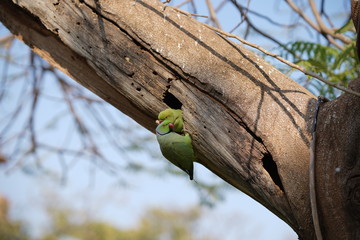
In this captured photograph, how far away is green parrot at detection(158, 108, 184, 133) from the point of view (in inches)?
85.4

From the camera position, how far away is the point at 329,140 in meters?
1.88

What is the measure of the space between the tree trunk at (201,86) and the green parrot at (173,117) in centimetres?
4

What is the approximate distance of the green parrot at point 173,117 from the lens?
217cm

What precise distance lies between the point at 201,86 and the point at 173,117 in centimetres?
22

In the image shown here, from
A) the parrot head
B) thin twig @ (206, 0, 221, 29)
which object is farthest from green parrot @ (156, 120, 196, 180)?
thin twig @ (206, 0, 221, 29)

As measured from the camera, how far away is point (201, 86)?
2.15 m

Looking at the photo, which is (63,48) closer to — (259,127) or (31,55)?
(259,127)

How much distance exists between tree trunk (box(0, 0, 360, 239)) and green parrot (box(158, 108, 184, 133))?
4 centimetres

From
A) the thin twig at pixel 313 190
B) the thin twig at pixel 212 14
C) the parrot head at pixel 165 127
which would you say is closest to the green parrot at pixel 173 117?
the parrot head at pixel 165 127

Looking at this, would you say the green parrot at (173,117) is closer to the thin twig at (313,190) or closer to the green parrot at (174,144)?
the green parrot at (174,144)

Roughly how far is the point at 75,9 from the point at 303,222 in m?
1.74

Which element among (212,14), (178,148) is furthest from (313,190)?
(212,14)

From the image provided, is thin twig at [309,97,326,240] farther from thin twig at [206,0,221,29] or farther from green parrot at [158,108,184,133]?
thin twig at [206,0,221,29]

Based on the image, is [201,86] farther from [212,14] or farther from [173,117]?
[212,14]
